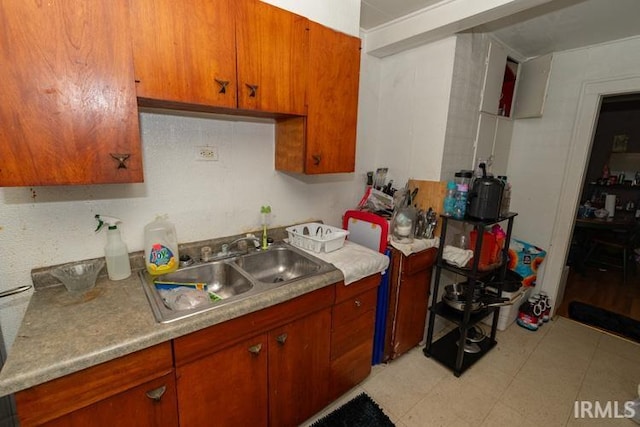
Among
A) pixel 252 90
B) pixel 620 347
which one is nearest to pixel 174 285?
pixel 252 90

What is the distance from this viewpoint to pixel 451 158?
6.82 feet

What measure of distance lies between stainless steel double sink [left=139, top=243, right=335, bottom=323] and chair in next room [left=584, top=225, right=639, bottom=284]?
→ 4.29 m

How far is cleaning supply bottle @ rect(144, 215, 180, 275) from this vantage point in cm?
134

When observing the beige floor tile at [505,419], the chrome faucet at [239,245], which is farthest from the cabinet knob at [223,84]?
the beige floor tile at [505,419]

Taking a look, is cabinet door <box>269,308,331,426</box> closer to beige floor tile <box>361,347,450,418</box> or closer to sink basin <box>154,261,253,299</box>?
sink basin <box>154,261,253,299</box>

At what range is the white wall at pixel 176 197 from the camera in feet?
3.85

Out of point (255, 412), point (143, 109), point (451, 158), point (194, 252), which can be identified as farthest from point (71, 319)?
point (451, 158)

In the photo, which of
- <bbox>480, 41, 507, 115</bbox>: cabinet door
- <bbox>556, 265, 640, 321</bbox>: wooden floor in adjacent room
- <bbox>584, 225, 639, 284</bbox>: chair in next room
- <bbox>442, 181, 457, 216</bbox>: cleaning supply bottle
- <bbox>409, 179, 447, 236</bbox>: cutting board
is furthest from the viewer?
<bbox>584, 225, 639, 284</bbox>: chair in next room

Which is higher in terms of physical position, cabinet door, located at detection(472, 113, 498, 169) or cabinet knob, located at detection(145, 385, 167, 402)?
cabinet door, located at detection(472, 113, 498, 169)

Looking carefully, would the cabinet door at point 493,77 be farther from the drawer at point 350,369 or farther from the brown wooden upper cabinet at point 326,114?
the drawer at point 350,369

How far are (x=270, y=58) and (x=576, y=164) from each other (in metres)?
2.66

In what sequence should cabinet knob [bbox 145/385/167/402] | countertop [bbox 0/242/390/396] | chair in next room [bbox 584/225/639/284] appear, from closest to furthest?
1. countertop [bbox 0/242/390/396]
2. cabinet knob [bbox 145/385/167/402]
3. chair in next room [bbox 584/225/639/284]


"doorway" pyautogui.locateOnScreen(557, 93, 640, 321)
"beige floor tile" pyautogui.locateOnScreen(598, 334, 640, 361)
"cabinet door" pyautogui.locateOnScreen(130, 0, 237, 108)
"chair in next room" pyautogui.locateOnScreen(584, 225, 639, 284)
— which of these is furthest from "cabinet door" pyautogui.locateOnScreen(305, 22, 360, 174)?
"chair in next room" pyautogui.locateOnScreen(584, 225, 639, 284)

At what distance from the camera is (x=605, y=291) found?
10.5 ft
